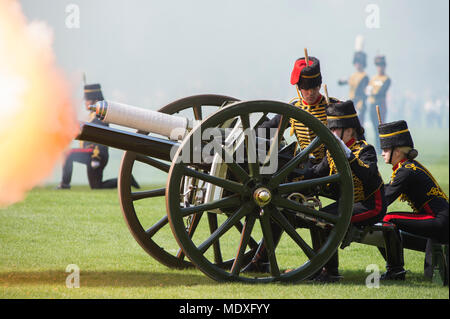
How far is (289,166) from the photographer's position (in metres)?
4.27

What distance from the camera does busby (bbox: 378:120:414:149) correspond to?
15.8 feet

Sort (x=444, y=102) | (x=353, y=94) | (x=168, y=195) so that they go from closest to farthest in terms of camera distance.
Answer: (x=168, y=195) < (x=353, y=94) < (x=444, y=102)

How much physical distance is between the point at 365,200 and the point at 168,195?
1.44 m

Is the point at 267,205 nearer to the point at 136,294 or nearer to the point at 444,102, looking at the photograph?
the point at 136,294

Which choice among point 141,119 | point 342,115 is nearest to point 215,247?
point 141,119

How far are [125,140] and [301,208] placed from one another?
1181 mm

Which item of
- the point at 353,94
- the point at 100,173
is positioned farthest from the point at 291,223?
the point at 353,94

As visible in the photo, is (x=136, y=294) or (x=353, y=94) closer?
(x=136, y=294)

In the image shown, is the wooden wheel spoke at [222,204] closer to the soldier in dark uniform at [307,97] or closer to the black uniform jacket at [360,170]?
the black uniform jacket at [360,170]

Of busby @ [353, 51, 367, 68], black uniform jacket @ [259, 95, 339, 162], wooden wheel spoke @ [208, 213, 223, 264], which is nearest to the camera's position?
black uniform jacket @ [259, 95, 339, 162]

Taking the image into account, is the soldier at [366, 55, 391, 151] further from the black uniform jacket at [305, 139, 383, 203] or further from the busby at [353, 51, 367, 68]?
the black uniform jacket at [305, 139, 383, 203]

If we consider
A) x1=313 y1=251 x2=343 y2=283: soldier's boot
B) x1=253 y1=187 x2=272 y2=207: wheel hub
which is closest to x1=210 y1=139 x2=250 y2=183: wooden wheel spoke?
x1=253 y1=187 x2=272 y2=207: wheel hub

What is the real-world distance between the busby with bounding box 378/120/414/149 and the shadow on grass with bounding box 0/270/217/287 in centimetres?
157

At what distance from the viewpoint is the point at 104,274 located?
484cm
